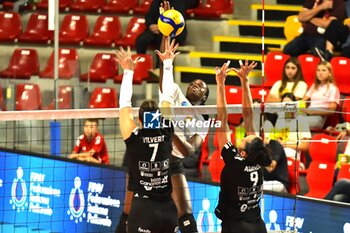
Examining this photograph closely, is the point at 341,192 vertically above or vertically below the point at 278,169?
below

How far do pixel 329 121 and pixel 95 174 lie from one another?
10.8ft

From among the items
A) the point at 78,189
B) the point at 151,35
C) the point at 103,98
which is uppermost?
the point at 151,35

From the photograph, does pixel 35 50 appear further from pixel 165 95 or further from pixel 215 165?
pixel 165 95

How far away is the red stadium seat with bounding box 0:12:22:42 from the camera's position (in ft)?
66.4

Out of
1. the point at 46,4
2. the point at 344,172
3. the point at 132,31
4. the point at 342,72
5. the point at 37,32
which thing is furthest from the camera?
the point at 46,4

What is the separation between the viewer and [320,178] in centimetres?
1421

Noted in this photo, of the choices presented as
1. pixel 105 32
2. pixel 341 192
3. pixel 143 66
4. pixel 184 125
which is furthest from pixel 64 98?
pixel 184 125

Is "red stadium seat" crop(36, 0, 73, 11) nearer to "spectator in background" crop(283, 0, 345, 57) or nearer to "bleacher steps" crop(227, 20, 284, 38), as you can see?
"bleacher steps" crop(227, 20, 284, 38)

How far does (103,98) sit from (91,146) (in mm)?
2343

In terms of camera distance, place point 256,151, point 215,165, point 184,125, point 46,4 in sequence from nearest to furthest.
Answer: point 256,151, point 184,125, point 215,165, point 46,4

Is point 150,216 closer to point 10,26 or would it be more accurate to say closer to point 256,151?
point 256,151

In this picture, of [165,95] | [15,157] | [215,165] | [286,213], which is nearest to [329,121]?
[215,165]

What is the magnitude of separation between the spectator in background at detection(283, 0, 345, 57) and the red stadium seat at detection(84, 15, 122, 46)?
12.0ft

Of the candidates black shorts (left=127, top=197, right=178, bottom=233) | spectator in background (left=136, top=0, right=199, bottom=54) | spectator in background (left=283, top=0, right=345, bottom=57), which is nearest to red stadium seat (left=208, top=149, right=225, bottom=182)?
spectator in background (left=283, top=0, right=345, bottom=57)
